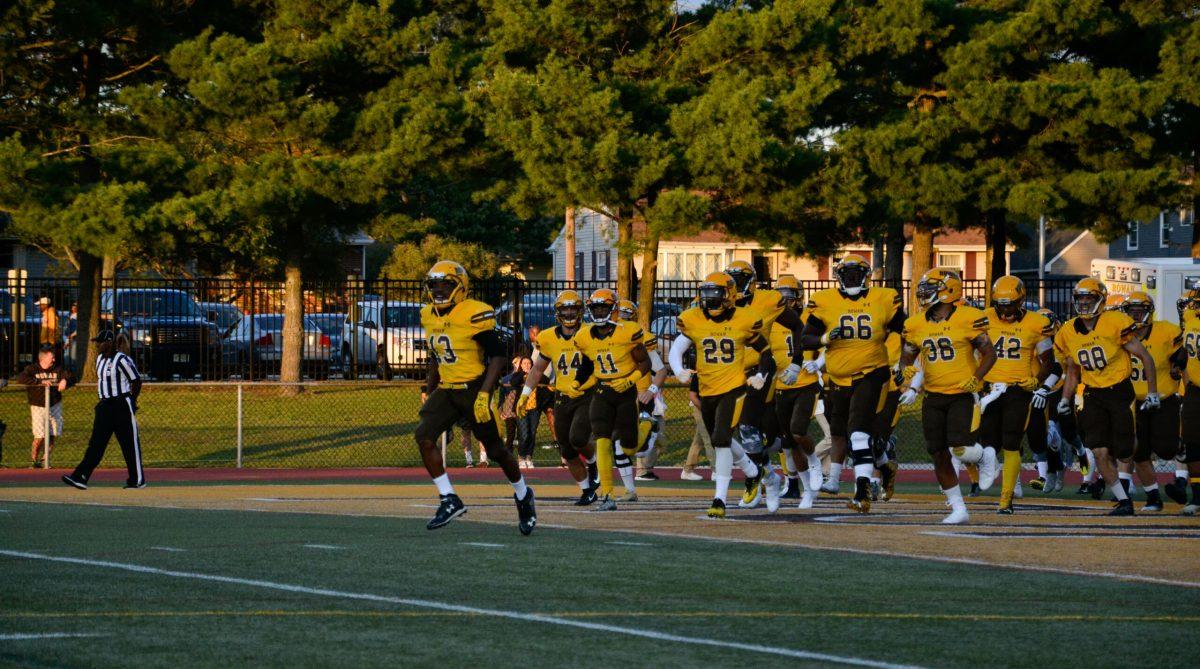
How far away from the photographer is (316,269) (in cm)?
4231

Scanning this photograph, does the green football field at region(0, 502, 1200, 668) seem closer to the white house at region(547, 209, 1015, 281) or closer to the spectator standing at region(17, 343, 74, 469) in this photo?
the spectator standing at region(17, 343, 74, 469)

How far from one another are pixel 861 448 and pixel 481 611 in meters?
6.33

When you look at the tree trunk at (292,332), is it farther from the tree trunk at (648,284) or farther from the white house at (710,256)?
the white house at (710,256)

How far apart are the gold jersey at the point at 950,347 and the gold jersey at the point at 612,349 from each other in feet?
8.63

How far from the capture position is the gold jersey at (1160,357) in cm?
1544

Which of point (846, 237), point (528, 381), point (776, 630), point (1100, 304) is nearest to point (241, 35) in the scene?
point (846, 237)

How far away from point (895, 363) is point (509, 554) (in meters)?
5.25

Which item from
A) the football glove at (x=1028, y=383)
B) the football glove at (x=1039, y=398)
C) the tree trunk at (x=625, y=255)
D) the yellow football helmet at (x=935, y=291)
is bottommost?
the football glove at (x=1039, y=398)

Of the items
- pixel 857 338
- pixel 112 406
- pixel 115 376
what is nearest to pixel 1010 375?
pixel 857 338

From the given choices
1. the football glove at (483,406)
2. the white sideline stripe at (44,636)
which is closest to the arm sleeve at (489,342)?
the football glove at (483,406)

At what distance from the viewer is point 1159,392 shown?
1533 centimetres

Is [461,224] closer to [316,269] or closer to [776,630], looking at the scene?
[316,269]

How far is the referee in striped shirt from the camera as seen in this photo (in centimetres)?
1866

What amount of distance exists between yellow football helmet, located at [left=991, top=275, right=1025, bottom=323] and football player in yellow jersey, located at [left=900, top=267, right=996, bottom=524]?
89cm
